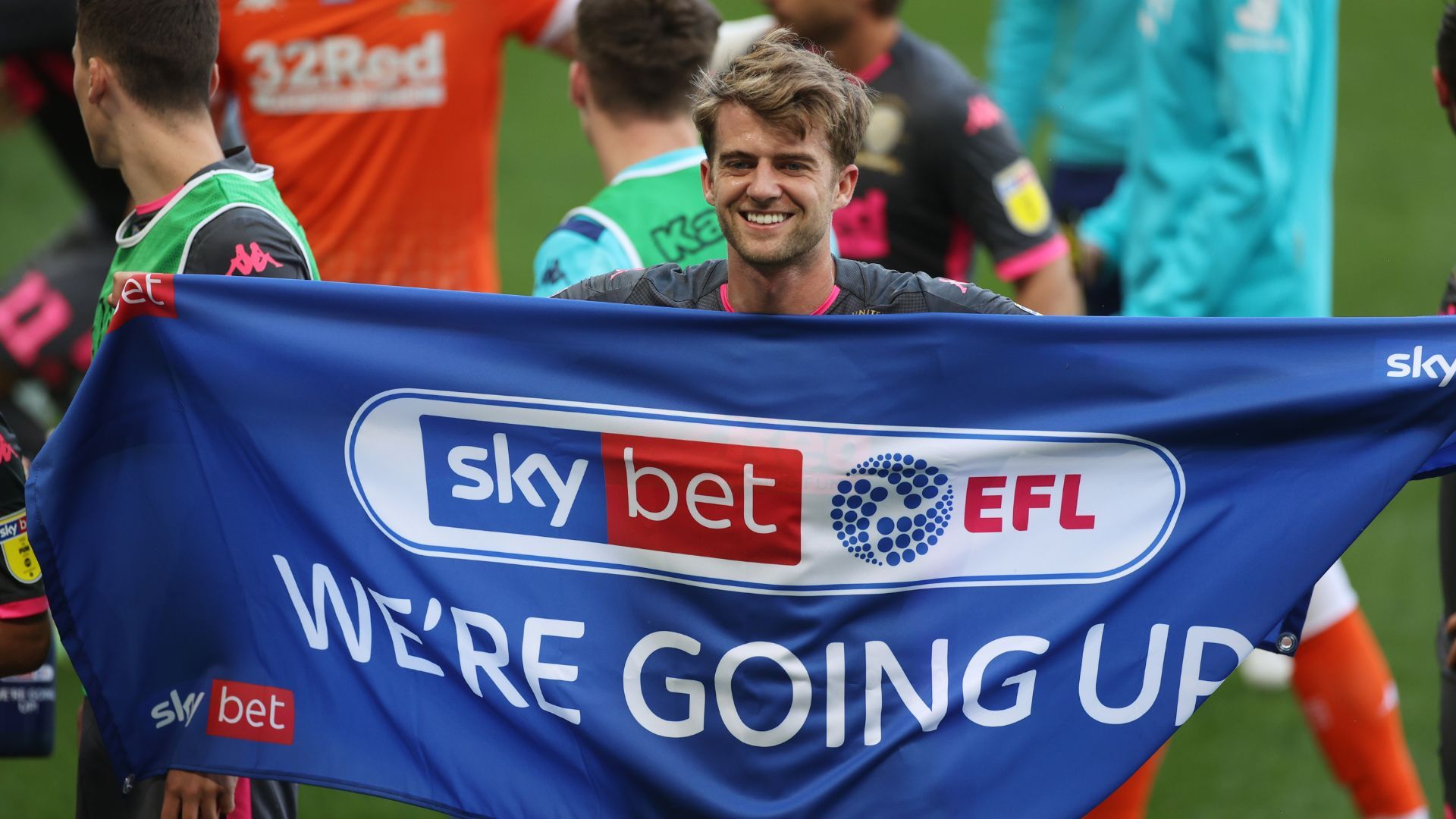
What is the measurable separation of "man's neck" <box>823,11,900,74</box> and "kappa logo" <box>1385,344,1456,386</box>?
185 cm

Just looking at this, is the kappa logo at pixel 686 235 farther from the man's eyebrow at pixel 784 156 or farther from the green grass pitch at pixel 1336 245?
the green grass pitch at pixel 1336 245

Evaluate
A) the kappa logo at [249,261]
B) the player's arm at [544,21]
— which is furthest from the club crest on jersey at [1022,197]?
the kappa logo at [249,261]

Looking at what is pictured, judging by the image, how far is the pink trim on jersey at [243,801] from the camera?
10.2 feet

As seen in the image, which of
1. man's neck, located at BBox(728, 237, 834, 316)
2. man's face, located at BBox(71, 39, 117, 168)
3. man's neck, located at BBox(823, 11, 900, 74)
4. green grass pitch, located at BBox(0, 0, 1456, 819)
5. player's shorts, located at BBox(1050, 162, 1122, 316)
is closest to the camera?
man's neck, located at BBox(728, 237, 834, 316)

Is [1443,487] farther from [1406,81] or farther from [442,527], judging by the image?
[1406,81]

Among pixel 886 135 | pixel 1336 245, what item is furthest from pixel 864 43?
pixel 1336 245

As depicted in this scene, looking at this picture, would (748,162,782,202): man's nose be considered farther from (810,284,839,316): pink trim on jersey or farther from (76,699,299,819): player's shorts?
(76,699,299,819): player's shorts

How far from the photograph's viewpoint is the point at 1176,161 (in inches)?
183

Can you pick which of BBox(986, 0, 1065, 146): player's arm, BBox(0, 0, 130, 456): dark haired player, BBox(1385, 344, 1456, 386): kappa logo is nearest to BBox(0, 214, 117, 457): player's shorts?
BBox(0, 0, 130, 456): dark haired player

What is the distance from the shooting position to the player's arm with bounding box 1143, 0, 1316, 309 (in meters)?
4.33

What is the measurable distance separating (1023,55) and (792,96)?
3477mm

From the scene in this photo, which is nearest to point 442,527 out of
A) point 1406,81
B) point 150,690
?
point 150,690

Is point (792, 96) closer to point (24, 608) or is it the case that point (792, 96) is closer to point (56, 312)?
point (24, 608)

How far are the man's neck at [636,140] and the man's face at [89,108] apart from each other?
3.27ft
